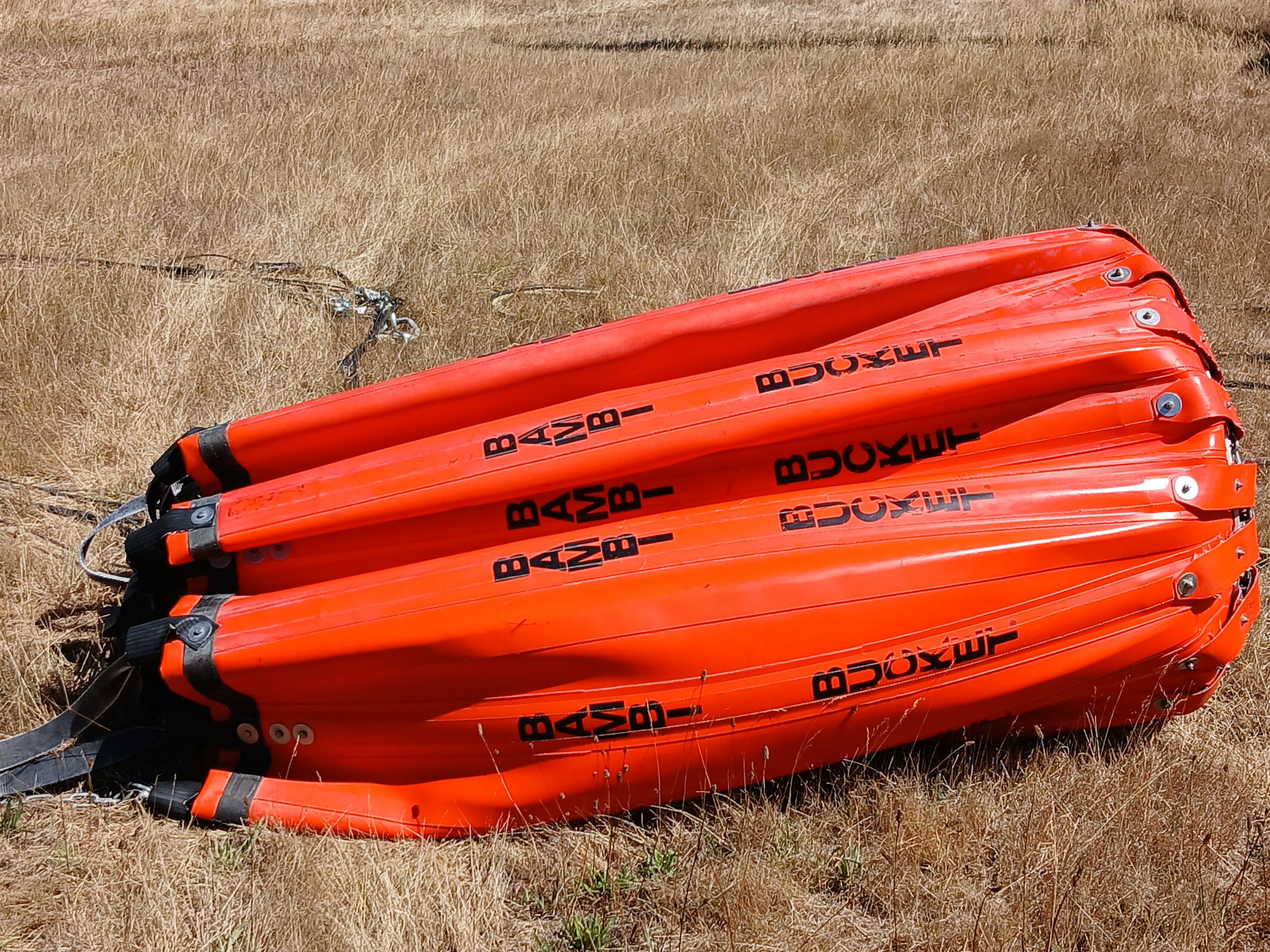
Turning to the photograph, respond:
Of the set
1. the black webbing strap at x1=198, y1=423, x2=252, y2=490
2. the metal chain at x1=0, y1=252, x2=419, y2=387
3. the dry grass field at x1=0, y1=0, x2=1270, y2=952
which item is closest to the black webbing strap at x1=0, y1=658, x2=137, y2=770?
the dry grass field at x1=0, y1=0, x2=1270, y2=952

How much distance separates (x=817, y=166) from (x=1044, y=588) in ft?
15.2

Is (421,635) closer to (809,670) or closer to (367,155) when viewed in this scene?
(809,670)

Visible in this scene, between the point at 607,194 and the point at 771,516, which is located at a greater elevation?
the point at 607,194

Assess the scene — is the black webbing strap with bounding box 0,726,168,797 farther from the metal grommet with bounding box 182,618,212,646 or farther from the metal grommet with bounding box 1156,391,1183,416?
the metal grommet with bounding box 1156,391,1183,416

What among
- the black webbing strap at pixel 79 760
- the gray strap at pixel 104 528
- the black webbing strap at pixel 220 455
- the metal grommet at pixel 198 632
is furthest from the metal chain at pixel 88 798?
the black webbing strap at pixel 220 455

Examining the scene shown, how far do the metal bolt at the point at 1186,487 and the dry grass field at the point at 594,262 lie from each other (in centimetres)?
73

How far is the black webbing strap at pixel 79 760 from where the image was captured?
2.69m

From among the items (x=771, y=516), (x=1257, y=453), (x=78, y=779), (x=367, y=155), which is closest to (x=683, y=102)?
(x=367, y=155)

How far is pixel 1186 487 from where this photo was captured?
8.20ft

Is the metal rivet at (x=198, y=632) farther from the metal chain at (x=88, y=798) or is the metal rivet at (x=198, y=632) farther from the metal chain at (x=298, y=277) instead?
the metal chain at (x=298, y=277)

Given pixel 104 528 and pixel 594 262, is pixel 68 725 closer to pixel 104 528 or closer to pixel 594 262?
pixel 104 528

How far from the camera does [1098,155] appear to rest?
620 cm

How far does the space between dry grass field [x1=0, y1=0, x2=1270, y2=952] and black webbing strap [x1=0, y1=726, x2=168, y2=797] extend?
0.10 m

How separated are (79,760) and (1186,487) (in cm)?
299
